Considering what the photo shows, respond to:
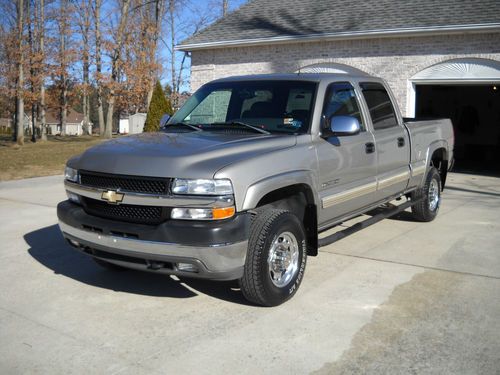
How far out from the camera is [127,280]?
5.33 m

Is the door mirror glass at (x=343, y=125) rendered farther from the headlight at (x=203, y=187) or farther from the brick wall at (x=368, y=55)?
the brick wall at (x=368, y=55)

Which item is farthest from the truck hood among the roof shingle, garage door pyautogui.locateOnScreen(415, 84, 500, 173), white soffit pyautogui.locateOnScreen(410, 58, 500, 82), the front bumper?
garage door pyautogui.locateOnScreen(415, 84, 500, 173)

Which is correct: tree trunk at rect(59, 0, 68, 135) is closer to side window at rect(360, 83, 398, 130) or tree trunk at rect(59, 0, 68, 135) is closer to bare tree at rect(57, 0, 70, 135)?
bare tree at rect(57, 0, 70, 135)

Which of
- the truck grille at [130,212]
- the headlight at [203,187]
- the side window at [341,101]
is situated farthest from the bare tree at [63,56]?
Answer: the headlight at [203,187]

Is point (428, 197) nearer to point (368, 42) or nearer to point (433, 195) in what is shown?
point (433, 195)

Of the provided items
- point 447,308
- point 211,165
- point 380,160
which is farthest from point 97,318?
point 380,160

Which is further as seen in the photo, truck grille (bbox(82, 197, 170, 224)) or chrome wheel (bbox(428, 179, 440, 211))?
chrome wheel (bbox(428, 179, 440, 211))

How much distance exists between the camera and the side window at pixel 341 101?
541cm

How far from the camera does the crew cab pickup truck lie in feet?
13.1

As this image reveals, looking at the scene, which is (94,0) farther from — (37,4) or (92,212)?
(92,212)

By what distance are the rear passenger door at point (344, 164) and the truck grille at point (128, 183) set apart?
1.64 m

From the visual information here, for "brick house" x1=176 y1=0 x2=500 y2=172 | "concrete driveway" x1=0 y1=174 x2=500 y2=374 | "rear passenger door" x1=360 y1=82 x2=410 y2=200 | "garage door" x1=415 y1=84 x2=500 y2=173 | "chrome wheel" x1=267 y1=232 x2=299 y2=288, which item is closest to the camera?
"concrete driveway" x1=0 y1=174 x2=500 y2=374

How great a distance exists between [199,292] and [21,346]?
1.64 m

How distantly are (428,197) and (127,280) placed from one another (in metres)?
4.60
